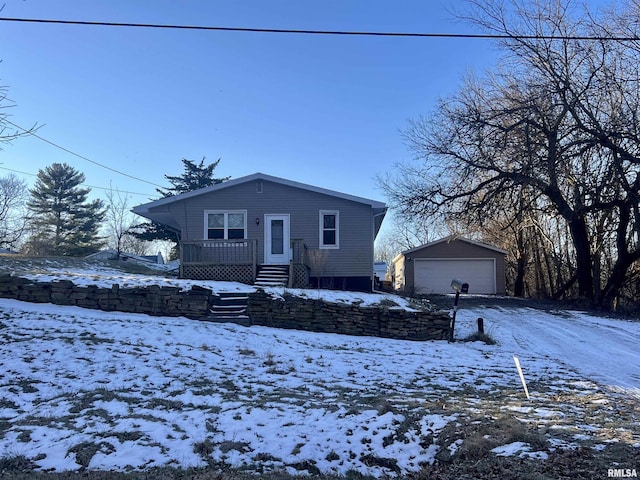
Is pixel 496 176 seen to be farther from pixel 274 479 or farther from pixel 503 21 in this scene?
pixel 274 479

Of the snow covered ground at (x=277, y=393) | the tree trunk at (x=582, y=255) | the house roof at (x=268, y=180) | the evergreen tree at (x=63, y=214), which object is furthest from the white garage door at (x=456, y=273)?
the evergreen tree at (x=63, y=214)

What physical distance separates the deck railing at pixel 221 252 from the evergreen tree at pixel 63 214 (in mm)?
25684

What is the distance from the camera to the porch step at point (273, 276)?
1454cm

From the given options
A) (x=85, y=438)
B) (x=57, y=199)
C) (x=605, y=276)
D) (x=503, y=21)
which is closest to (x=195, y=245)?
(x=85, y=438)

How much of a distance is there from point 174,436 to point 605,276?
2727 cm

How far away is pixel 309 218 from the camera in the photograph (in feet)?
55.5

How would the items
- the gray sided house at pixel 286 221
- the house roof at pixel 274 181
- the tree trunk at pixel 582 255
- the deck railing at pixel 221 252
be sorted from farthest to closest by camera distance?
the tree trunk at pixel 582 255 < the gray sided house at pixel 286 221 < the house roof at pixel 274 181 < the deck railing at pixel 221 252

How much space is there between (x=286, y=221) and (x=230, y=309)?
6.32m

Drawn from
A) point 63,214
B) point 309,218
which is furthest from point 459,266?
point 63,214

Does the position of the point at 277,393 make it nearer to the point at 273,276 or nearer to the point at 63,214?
the point at 273,276

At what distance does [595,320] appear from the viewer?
42.9 ft

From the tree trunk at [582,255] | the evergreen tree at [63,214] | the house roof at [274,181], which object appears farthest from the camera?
the evergreen tree at [63,214]

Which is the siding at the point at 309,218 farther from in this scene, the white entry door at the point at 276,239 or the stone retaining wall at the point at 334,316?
the stone retaining wall at the point at 334,316

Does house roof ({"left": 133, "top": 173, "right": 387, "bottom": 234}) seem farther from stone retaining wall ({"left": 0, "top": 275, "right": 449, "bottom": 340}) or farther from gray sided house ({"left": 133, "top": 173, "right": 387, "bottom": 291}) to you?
stone retaining wall ({"left": 0, "top": 275, "right": 449, "bottom": 340})
